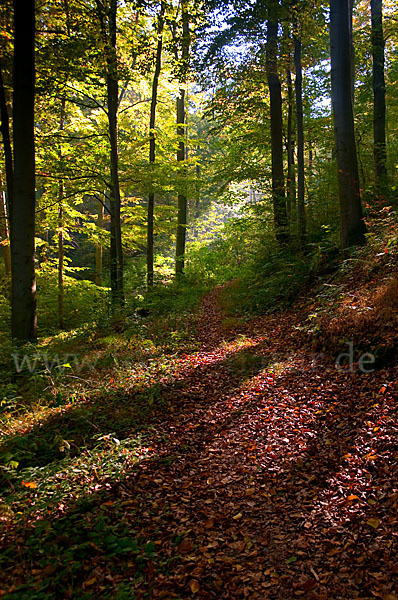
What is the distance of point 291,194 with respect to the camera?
1349 centimetres

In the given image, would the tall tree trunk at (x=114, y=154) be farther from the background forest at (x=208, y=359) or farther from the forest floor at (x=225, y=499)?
the forest floor at (x=225, y=499)

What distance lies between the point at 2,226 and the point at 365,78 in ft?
52.8

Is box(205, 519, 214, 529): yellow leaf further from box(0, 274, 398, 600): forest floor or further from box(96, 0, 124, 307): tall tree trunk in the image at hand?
box(96, 0, 124, 307): tall tree trunk

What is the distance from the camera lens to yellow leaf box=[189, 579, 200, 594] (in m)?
2.71

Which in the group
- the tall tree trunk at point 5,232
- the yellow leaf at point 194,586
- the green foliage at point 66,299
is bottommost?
the yellow leaf at point 194,586

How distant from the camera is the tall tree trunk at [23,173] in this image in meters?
6.90

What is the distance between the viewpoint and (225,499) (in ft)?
12.2

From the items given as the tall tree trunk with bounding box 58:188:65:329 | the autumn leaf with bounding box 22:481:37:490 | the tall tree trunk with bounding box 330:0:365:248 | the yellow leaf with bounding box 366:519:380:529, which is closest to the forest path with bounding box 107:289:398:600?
the yellow leaf with bounding box 366:519:380:529

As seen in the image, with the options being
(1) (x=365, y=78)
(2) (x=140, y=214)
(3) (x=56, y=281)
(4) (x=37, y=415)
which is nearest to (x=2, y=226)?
(3) (x=56, y=281)

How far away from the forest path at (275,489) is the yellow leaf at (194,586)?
0.01 metres

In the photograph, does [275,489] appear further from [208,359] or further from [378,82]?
[378,82]

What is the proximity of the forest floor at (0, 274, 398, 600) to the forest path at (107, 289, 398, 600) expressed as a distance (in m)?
0.01

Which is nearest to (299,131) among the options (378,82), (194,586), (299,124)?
(299,124)

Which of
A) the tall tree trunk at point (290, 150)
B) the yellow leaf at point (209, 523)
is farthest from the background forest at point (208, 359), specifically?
the tall tree trunk at point (290, 150)
